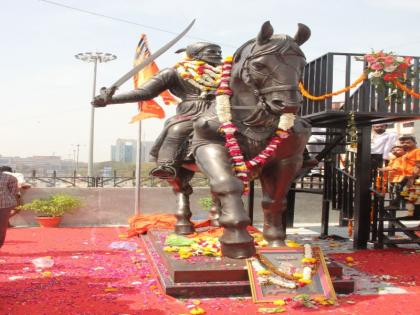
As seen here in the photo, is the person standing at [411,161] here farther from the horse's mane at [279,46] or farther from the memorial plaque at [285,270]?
the horse's mane at [279,46]

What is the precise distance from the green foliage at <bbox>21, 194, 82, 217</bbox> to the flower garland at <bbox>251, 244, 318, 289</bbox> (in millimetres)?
6346

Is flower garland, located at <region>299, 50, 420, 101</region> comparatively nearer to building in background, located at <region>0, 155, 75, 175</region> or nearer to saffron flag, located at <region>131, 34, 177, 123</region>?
saffron flag, located at <region>131, 34, 177, 123</region>

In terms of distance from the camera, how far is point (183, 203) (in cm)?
681

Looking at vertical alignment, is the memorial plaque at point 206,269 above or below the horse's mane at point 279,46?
below

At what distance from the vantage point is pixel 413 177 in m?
7.97

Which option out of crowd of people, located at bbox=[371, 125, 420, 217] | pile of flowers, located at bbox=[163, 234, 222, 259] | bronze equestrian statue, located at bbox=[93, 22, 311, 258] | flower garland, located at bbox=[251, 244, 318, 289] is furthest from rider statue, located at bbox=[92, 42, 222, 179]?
crowd of people, located at bbox=[371, 125, 420, 217]

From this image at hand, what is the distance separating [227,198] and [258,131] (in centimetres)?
79

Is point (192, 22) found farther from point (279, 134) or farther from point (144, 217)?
point (144, 217)

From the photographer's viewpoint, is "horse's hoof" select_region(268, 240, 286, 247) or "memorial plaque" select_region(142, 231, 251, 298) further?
"horse's hoof" select_region(268, 240, 286, 247)

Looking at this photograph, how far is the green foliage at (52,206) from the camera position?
988 cm

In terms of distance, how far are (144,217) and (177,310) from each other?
4.50 meters

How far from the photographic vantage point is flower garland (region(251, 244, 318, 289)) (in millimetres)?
4425

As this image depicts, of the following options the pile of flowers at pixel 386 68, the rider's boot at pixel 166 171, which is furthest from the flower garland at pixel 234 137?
the pile of flowers at pixel 386 68

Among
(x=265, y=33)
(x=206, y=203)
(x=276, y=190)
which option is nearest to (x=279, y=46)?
(x=265, y=33)
